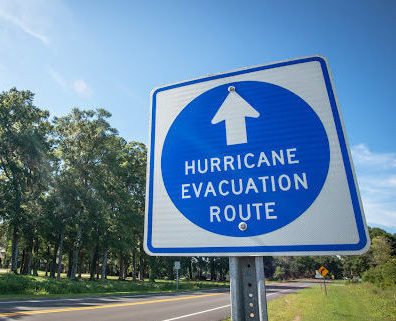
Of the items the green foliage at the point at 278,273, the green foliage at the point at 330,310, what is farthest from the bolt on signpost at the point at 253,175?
the green foliage at the point at 278,273

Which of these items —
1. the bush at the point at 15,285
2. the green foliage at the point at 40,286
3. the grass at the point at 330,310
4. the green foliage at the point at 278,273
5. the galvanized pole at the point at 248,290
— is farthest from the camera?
the green foliage at the point at 278,273

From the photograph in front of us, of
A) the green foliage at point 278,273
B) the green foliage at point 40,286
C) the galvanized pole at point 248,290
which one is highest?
the galvanized pole at point 248,290

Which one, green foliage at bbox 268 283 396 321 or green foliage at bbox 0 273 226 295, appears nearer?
green foliage at bbox 268 283 396 321

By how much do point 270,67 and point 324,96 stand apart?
0.33m

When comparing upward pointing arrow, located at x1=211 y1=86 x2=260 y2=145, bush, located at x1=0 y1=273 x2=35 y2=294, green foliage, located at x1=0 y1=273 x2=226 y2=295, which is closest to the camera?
upward pointing arrow, located at x1=211 y1=86 x2=260 y2=145

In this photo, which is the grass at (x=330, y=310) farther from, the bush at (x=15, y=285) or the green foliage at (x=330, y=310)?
the bush at (x=15, y=285)

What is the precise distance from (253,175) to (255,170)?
27mm

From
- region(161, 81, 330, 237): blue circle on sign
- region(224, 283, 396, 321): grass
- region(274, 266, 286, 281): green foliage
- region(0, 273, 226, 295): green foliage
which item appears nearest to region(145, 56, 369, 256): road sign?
region(161, 81, 330, 237): blue circle on sign

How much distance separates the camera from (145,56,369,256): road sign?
101cm

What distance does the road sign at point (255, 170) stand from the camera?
1.01m

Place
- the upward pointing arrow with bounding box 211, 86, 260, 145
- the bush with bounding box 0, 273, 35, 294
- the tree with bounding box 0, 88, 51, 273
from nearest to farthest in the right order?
the upward pointing arrow with bounding box 211, 86, 260, 145
the bush with bounding box 0, 273, 35, 294
the tree with bounding box 0, 88, 51, 273

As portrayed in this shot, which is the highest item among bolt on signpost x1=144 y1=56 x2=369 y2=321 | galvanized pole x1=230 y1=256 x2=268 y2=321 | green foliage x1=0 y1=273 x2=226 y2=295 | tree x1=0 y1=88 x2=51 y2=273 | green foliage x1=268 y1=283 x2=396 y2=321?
tree x1=0 y1=88 x2=51 y2=273

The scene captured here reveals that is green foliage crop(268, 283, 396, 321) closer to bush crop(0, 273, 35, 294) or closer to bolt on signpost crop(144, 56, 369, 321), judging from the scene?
bolt on signpost crop(144, 56, 369, 321)

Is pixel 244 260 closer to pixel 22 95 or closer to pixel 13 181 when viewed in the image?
pixel 13 181
